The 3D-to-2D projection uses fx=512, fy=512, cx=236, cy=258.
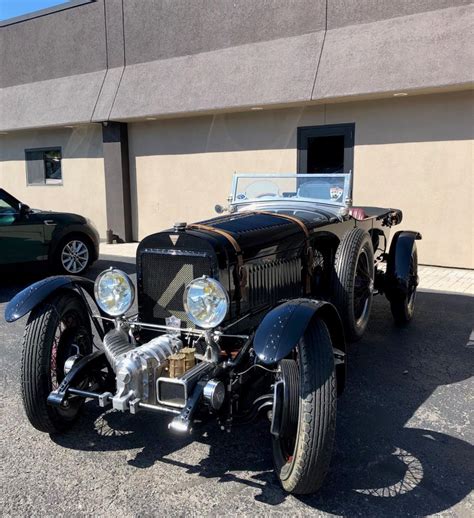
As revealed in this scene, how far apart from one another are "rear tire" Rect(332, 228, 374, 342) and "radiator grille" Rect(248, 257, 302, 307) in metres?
0.31

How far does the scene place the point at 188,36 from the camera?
408 inches

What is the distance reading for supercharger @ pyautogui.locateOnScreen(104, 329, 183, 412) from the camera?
2.65m

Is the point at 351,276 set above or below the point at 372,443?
above

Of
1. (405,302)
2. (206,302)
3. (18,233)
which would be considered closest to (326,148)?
(405,302)

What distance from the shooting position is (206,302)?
289 cm

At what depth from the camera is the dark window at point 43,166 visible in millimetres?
13383

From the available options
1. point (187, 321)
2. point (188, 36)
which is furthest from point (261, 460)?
point (188, 36)

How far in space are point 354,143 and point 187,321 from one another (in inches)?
262

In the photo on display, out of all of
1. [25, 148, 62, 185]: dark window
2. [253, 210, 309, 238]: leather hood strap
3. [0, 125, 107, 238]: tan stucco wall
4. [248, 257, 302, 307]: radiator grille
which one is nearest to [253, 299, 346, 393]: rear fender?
[248, 257, 302, 307]: radiator grille

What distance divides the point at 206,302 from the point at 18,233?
5258mm

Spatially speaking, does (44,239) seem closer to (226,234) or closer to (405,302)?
(226,234)

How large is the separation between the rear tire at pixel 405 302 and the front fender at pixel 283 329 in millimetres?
2555

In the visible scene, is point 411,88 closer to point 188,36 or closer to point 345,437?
point 188,36

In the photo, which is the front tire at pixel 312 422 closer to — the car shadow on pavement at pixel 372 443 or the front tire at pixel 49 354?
the car shadow on pavement at pixel 372 443
